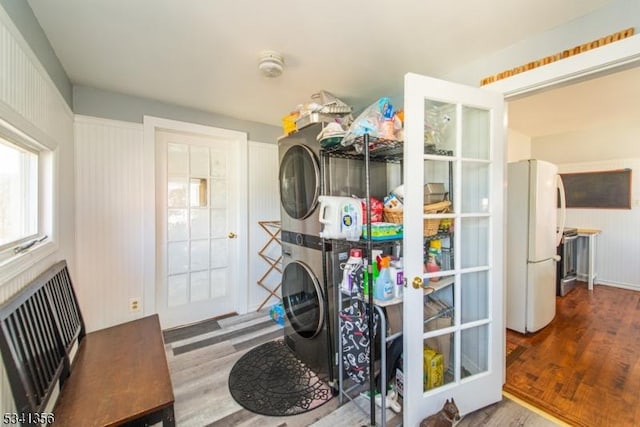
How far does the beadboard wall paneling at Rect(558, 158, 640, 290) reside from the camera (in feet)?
12.4

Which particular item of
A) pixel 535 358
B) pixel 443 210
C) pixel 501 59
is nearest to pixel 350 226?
pixel 443 210

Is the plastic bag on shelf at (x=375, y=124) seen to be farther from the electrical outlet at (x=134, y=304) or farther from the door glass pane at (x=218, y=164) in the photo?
the electrical outlet at (x=134, y=304)

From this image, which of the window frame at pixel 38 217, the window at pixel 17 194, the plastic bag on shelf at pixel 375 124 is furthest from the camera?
the plastic bag on shelf at pixel 375 124

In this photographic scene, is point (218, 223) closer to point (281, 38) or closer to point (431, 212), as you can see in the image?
point (281, 38)

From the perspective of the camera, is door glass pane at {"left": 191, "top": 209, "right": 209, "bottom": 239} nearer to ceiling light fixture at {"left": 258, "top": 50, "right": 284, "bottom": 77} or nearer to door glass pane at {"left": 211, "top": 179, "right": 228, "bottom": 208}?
door glass pane at {"left": 211, "top": 179, "right": 228, "bottom": 208}

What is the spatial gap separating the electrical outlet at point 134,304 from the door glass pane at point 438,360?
242 cm

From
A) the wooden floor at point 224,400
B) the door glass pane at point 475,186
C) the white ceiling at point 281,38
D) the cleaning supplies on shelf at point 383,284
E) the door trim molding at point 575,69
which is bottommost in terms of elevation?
the wooden floor at point 224,400

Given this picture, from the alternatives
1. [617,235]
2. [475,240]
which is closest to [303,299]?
[475,240]

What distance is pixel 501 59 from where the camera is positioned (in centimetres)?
169

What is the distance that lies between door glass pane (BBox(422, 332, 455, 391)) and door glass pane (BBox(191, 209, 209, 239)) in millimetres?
2314

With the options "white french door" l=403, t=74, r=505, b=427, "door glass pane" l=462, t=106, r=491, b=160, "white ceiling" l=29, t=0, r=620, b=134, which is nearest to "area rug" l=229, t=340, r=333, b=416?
"white french door" l=403, t=74, r=505, b=427

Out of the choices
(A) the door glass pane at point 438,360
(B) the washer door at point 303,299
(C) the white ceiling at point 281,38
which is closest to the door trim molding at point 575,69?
(C) the white ceiling at point 281,38

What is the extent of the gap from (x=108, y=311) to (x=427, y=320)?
2.56m

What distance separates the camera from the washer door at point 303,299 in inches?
72.1
